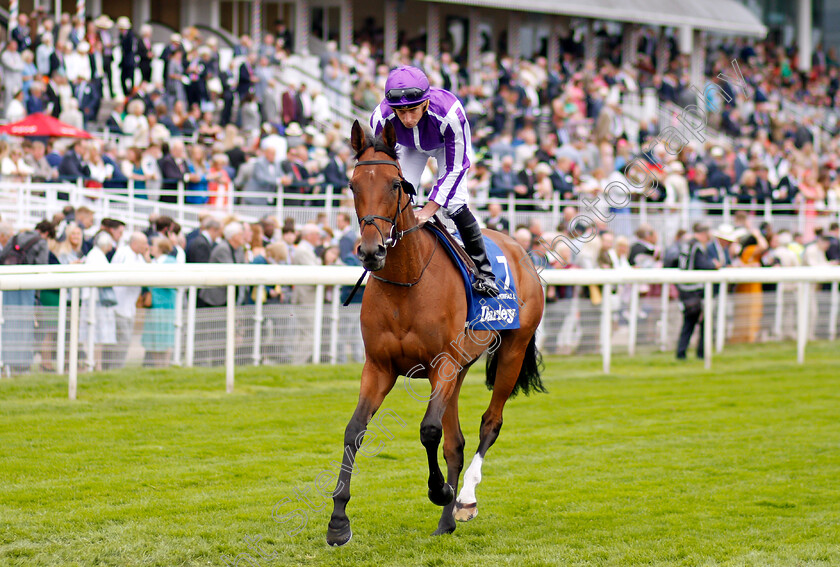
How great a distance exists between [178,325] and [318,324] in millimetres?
1378

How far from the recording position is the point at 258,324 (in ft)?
29.6

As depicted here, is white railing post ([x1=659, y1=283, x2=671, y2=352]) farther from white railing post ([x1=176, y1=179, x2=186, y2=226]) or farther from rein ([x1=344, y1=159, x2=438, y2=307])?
rein ([x1=344, y1=159, x2=438, y2=307])

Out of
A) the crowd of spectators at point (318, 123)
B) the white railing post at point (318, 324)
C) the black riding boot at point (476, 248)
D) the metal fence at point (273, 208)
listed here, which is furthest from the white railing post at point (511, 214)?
the black riding boot at point (476, 248)

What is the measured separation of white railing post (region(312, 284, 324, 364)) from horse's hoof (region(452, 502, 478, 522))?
4.33 m

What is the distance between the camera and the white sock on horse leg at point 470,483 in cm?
527

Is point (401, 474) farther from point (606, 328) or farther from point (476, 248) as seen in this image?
point (606, 328)

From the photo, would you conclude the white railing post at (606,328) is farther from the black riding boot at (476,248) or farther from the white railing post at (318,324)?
Result: the black riding boot at (476,248)

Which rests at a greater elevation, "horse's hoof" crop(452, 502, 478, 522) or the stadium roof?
the stadium roof

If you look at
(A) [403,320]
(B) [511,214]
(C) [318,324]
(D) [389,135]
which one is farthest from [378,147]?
(B) [511,214]

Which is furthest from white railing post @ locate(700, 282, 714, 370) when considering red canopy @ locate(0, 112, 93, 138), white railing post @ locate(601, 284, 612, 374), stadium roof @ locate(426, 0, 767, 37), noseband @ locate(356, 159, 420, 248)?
stadium roof @ locate(426, 0, 767, 37)

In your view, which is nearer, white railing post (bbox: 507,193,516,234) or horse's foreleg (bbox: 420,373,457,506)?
horse's foreleg (bbox: 420,373,457,506)

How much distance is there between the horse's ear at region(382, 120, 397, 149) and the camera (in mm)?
4668

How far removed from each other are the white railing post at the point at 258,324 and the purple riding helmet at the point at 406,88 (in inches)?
174

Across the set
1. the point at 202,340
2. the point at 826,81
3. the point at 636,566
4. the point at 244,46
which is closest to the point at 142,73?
the point at 244,46
